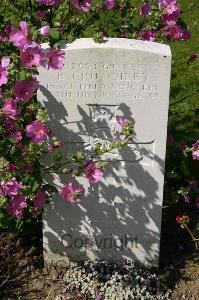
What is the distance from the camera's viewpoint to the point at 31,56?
271 cm

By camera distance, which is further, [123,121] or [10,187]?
[123,121]

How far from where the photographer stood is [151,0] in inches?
145

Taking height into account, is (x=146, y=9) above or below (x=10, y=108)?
above

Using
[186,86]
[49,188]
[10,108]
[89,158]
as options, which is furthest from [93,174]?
[186,86]

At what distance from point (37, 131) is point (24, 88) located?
261mm

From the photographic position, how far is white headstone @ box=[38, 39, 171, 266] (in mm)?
3105

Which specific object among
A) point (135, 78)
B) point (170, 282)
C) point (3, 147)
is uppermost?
point (135, 78)

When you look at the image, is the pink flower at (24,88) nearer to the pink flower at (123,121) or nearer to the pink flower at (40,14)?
the pink flower at (123,121)

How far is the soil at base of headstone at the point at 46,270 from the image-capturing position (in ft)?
11.5

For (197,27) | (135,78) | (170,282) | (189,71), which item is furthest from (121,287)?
(197,27)

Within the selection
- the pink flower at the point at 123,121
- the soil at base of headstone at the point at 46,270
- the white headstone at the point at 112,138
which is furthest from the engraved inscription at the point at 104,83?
the soil at base of headstone at the point at 46,270

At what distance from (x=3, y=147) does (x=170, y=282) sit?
1427mm

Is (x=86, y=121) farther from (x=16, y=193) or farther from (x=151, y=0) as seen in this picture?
(x=151, y=0)

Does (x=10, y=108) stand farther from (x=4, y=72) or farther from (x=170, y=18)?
(x=170, y=18)
